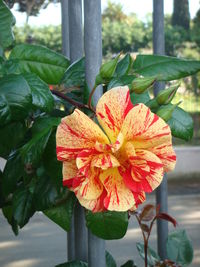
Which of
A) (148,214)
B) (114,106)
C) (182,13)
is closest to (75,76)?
(114,106)

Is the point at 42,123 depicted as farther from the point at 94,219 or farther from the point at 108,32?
the point at 108,32

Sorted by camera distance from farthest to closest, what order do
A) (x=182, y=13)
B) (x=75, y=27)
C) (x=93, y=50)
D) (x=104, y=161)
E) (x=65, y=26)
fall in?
(x=182, y=13)
(x=65, y=26)
(x=75, y=27)
(x=93, y=50)
(x=104, y=161)

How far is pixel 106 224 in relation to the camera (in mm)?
493

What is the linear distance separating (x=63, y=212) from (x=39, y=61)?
0.55 ft

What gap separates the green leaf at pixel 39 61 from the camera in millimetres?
588

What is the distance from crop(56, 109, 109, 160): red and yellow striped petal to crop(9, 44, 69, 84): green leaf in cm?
19

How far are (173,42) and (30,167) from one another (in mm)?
6436

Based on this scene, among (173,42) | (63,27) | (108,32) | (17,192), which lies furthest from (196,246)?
(108,32)

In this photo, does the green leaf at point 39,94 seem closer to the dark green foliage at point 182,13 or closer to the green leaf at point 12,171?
the green leaf at point 12,171

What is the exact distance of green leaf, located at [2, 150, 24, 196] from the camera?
1.77 ft

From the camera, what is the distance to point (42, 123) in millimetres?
509

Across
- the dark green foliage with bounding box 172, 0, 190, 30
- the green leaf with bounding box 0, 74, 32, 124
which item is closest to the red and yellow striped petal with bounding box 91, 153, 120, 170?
the green leaf with bounding box 0, 74, 32, 124

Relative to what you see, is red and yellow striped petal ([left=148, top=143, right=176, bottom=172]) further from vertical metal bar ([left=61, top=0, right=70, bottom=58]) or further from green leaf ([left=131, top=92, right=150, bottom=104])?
vertical metal bar ([left=61, top=0, right=70, bottom=58])

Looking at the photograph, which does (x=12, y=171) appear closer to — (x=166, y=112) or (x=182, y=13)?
(x=166, y=112)
